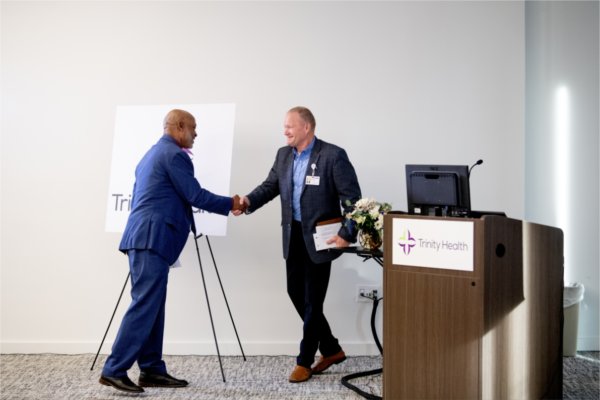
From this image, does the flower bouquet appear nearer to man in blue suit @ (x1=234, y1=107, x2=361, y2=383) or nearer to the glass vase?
the glass vase

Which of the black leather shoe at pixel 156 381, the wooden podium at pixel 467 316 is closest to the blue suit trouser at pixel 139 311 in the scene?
the black leather shoe at pixel 156 381

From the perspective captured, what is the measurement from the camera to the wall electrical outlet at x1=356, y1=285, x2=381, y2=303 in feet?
12.3

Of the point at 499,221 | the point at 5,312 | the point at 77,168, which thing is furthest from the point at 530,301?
the point at 5,312

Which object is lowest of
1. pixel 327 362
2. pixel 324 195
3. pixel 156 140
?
pixel 327 362

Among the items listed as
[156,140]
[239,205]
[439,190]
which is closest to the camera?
[439,190]

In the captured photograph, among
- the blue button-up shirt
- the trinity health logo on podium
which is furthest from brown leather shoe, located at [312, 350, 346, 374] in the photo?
the trinity health logo on podium

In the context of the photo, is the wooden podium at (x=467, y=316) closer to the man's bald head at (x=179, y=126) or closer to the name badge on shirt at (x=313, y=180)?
the name badge on shirt at (x=313, y=180)

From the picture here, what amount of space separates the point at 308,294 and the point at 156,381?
1.05 metres

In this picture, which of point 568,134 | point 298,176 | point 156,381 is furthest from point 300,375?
point 568,134

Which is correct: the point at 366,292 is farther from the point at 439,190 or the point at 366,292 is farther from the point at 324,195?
the point at 439,190

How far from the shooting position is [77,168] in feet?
13.0

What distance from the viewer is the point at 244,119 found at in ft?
12.7

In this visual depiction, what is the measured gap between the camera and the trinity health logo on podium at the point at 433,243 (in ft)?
6.42

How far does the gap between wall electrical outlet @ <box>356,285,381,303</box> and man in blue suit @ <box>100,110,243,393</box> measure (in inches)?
48.3
